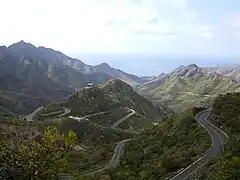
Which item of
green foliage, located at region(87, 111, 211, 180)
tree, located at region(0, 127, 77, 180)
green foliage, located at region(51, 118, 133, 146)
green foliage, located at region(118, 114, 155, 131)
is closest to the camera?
tree, located at region(0, 127, 77, 180)

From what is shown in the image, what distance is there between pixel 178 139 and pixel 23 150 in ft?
132

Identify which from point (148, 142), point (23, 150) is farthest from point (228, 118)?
point (23, 150)

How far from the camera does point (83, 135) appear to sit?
416 ft

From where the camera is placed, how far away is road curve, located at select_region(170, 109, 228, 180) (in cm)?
3768

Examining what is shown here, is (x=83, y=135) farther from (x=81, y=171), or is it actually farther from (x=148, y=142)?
(x=81, y=171)

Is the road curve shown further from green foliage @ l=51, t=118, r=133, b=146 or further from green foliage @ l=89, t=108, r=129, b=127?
green foliage @ l=89, t=108, r=129, b=127

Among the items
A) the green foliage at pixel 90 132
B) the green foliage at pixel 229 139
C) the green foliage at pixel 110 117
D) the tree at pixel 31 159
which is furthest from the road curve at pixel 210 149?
the green foliage at pixel 110 117

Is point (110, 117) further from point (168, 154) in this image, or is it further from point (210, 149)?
point (210, 149)

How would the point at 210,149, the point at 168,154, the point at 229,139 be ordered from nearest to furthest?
the point at 210,149, the point at 229,139, the point at 168,154

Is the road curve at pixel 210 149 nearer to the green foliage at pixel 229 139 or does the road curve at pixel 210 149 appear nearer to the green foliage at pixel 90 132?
the green foliage at pixel 229 139

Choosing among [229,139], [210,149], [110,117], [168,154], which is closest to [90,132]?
[110,117]

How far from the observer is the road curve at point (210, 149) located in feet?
124

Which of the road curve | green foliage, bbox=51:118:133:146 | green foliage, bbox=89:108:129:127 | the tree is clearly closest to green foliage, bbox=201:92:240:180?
the road curve

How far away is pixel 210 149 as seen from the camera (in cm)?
4859
